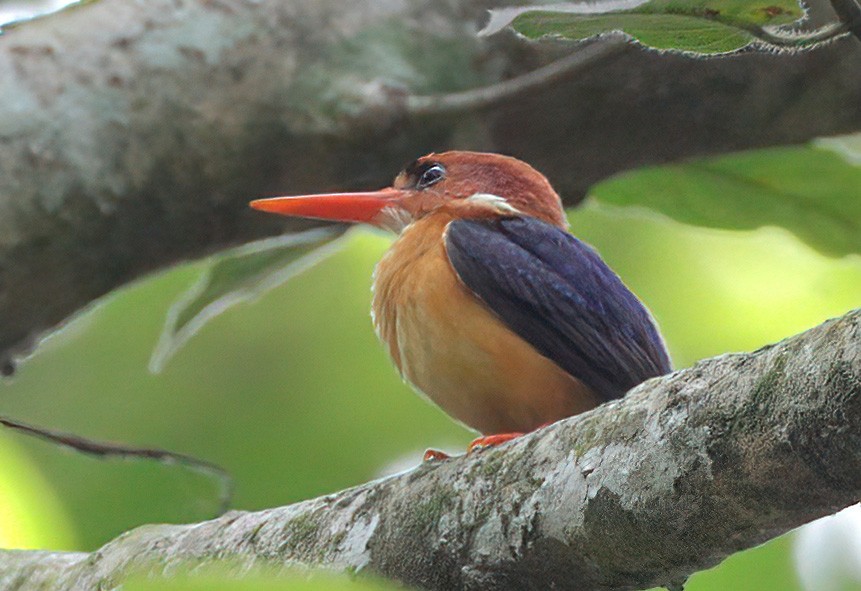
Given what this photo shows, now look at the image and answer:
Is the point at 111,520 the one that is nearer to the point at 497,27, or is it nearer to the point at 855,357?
the point at 497,27

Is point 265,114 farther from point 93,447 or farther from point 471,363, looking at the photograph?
point 93,447

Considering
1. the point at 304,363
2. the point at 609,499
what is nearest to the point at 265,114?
the point at 609,499

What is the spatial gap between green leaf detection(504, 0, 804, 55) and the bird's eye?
181 cm

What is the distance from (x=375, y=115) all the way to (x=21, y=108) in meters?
0.85

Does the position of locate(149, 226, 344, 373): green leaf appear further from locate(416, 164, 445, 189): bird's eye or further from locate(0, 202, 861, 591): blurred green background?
locate(0, 202, 861, 591): blurred green background

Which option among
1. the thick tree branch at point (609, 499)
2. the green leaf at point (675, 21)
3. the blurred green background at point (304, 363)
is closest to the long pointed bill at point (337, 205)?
the thick tree branch at point (609, 499)

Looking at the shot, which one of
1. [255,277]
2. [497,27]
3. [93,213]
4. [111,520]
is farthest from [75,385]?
[497,27]

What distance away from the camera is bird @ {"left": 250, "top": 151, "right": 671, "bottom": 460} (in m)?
2.79

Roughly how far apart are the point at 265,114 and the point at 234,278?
1.74 feet

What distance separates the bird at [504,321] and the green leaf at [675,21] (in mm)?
1015

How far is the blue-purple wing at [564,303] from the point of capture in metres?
2.82

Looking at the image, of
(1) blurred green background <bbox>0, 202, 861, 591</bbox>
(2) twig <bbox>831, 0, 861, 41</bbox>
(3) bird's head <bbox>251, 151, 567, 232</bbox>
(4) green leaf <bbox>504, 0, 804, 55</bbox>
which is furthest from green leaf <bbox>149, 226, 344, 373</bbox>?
(2) twig <bbox>831, 0, 861, 41</bbox>

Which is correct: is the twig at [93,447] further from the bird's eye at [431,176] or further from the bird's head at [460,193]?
the bird's eye at [431,176]

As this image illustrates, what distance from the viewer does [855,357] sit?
137 centimetres
